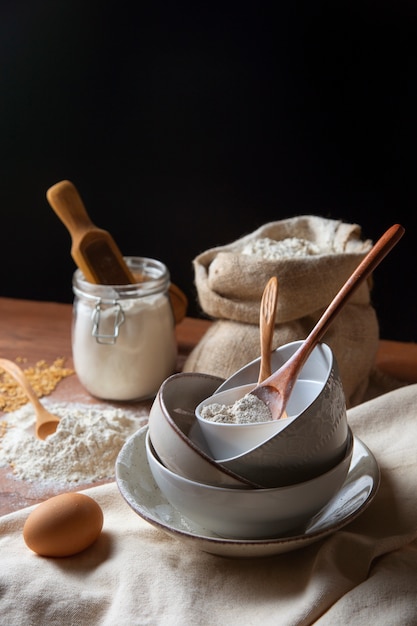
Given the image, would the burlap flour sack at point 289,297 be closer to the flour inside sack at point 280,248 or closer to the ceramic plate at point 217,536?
the flour inside sack at point 280,248

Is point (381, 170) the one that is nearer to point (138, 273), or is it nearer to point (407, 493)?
point (138, 273)

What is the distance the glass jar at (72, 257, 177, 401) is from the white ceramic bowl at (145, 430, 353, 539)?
1.42 feet

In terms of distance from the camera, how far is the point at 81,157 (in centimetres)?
153

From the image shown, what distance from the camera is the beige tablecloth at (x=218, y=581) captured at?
65 centimetres

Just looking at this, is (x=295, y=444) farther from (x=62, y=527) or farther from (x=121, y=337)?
(x=121, y=337)

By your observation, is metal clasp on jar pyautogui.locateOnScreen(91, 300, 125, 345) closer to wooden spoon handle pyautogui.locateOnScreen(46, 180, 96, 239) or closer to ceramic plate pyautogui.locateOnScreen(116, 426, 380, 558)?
wooden spoon handle pyautogui.locateOnScreen(46, 180, 96, 239)

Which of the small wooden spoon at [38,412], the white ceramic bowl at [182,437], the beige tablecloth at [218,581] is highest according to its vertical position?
the white ceramic bowl at [182,437]

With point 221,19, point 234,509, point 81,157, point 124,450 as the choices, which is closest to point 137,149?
point 81,157

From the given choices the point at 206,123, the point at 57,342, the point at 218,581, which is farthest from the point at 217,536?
the point at 206,123

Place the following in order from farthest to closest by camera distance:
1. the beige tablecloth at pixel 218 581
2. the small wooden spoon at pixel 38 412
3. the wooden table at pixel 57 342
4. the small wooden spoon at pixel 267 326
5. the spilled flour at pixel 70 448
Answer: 1. the wooden table at pixel 57 342
2. the small wooden spoon at pixel 38 412
3. the spilled flour at pixel 70 448
4. the small wooden spoon at pixel 267 326
5. the beige tablecloth at pixel 218 581

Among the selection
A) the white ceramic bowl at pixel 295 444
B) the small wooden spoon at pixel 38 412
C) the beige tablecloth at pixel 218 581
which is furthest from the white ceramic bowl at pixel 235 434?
the small wooden spoon at pixel 38 412

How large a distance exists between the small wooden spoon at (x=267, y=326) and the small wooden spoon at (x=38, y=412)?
39 centimetres

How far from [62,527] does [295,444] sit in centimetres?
25

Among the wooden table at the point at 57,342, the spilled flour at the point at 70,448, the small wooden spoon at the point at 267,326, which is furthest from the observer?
the wooden table at the point at 57,342
